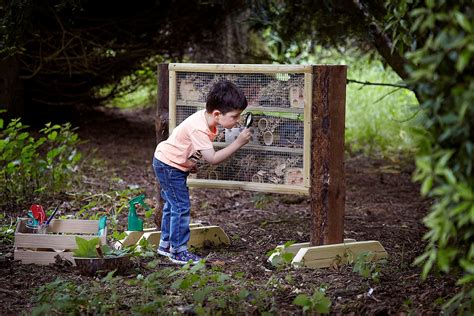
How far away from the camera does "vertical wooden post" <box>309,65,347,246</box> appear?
196 inches

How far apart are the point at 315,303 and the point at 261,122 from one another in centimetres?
169

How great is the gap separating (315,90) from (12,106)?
17.2ft

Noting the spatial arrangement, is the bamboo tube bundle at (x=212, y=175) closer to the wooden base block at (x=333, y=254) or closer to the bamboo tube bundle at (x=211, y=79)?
the bamboo tube bundle at (x=211, y=79)

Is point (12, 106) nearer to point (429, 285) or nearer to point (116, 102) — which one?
point (116, 102)

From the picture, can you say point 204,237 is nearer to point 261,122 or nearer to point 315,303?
point 261,122

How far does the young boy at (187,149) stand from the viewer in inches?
199

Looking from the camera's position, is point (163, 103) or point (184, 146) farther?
point (163, 103)

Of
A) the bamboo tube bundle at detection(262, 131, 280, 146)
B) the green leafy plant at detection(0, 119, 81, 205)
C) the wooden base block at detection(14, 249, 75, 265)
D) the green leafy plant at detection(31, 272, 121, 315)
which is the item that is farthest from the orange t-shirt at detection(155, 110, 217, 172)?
the green leafy plant at detection(0, 119, 81, 205)

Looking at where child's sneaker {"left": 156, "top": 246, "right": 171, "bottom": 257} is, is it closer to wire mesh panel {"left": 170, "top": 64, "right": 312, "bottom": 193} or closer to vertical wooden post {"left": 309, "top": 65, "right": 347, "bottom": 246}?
wire mesh panel {"left": 170, "top": 64, "right": 312, "bottom": 193}

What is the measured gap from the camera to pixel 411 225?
6.42 meters

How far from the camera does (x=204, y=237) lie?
567cm

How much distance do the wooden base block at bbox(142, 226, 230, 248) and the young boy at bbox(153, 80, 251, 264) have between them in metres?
0.29

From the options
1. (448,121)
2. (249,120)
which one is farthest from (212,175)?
(448,121)

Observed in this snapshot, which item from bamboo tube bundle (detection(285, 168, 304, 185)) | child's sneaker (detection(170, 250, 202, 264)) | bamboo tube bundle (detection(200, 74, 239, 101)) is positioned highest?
bamboo tube bundle (detection(200, 74, 239, 101))
